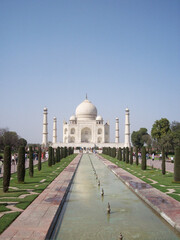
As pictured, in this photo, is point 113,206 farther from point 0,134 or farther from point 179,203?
point 0,134

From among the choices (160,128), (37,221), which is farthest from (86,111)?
(37,221)

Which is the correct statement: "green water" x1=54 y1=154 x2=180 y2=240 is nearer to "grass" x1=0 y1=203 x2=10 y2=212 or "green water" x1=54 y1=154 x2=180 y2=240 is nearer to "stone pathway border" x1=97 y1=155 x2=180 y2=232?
"stone pathway border" x1=97 y1=155 x2=180 y2=232

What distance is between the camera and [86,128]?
5072 cm

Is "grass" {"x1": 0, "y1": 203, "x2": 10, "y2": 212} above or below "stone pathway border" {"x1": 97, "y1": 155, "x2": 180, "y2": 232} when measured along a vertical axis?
above

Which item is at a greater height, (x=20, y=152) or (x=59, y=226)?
(x=20, y=152)

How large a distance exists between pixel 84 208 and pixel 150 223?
5.48 ft

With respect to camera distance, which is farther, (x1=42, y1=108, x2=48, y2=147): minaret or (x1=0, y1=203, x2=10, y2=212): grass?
(x1=42, y1=108, x2=48, y2=147): minaret

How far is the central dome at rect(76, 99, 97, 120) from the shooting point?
51.5 meters

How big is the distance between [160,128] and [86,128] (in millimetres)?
16687

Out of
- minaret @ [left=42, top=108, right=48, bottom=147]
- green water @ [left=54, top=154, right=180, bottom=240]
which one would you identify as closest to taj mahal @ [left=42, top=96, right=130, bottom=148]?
minaret @ [left=42, top=108, right=48, bottom=147]

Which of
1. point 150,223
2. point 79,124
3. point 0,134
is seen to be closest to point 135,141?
point 79,124

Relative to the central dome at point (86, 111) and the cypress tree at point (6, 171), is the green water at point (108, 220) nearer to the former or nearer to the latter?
the cypress tree at point (6, 171)

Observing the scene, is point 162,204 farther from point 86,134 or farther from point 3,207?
point 86,134

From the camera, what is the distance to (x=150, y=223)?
5.28 metres
